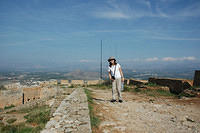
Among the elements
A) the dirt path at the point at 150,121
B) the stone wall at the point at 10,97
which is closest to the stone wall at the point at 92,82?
the stone wall at the point at 10,97

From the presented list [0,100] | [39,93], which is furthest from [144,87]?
[0,100]

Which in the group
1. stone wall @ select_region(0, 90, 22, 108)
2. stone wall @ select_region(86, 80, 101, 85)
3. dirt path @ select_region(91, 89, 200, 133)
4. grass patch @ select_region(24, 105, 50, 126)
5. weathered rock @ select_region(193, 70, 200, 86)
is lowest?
stone wall @ select_region(0, 90, 22, 108)

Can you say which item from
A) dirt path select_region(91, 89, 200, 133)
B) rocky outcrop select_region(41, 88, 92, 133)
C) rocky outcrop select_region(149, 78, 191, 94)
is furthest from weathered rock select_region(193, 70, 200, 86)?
rocky outcrop select_region(41, 88, 92, 133)

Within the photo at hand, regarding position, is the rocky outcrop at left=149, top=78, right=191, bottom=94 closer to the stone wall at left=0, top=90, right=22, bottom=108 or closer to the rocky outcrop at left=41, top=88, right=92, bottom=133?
the rocky outcrop at left=41, top=88, right=92, bottom=133

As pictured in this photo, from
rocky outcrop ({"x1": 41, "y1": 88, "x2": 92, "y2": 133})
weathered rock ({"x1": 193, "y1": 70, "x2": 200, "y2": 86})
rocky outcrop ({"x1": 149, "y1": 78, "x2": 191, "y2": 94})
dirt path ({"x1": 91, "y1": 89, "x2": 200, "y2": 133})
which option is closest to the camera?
rocky outcrop ({"x1": 41, "y1": 88, "x2": 92, "y2": 133})

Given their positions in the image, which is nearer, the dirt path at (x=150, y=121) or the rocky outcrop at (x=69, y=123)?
the rocky outcrop at (x=69, y=123)

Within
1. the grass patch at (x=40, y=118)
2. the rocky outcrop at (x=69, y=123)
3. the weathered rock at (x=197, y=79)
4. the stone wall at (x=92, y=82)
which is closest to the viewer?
the rocky outcrop at (x=69, y=123)

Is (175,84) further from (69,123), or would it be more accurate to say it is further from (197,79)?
(69,123)

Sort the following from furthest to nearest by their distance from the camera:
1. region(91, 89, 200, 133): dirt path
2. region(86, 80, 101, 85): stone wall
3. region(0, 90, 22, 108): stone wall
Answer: region(86, 80, 101, 85): stone wall → region(0, 90, 22, 108): stone wall → region(91, 89, 200, 133): dirt path

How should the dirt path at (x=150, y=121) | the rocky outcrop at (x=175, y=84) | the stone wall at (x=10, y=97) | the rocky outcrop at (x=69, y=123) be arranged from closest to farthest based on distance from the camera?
the rocky outcrop at (x=69, y=123)
the dirt path at (x=150, y=121)
the rocky outcrop at (x=175, y=84)
the stone wall at (x=10, y=97)

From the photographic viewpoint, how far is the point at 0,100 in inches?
501

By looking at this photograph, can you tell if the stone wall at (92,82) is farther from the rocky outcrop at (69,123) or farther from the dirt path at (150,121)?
the rocky outcrop at (69,123)

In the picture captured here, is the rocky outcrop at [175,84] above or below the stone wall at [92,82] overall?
above

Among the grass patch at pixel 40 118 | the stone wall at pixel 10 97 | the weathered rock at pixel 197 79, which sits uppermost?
the weathered rock at pixel 197 79
